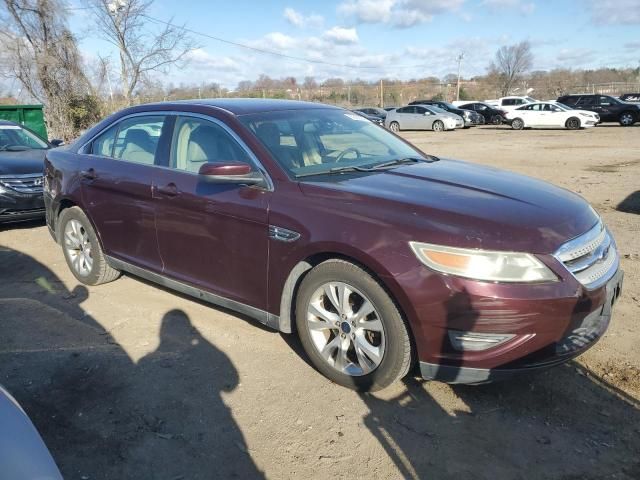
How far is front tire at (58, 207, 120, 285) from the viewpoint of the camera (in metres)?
4.77

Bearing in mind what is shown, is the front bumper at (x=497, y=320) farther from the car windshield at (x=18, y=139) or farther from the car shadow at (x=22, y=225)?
the car windshield at (x=18, y=139)

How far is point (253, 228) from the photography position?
11.0 feet

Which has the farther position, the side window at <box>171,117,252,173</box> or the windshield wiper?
the side window at <box>171,117,252,173</box>

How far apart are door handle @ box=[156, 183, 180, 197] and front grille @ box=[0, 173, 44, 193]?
13.9ft

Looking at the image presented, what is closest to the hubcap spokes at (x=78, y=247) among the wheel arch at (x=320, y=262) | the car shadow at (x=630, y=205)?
the wheel arch at (x=320, y=262)

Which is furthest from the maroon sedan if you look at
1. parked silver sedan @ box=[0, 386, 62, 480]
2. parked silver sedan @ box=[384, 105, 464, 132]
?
parked silver sedan @ box=[384, 105, 464, 132]

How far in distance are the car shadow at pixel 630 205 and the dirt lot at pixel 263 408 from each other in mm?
3595

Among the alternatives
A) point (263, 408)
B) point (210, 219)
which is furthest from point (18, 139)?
point (263, 408)

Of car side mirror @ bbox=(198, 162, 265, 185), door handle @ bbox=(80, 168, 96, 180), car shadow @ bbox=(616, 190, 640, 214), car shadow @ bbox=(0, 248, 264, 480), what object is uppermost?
car side mirror @ bbox=(198, 162, 265, 185)

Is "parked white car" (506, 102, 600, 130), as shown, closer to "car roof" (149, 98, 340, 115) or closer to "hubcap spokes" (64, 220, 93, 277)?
"car roof" (149, 98, 340, 115)

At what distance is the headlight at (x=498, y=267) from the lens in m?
2.61

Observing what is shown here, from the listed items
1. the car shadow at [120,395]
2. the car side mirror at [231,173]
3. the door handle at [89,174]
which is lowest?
the car shadow at [120,395]

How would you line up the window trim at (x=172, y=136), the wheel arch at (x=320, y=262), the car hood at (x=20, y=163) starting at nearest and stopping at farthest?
the wheel arch at (x=320, y=262) < the window trim at (x=172, y=136) < the car hood at (x=20, y=163)

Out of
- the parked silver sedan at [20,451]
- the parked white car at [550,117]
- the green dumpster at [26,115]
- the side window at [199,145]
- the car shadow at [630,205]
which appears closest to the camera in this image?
the parked silver sedan at [20,451]
